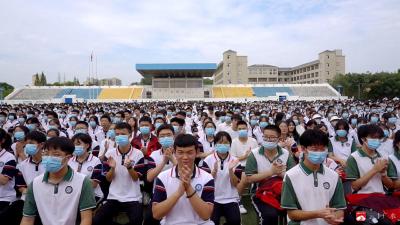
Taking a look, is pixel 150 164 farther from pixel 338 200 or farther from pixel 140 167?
pixel 338 200

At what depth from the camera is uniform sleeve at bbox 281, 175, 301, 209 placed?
112 inches

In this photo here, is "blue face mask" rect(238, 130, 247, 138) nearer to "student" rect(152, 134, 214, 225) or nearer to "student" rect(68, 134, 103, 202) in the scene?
"student" rect(68, 134, 103, 202)

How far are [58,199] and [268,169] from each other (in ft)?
7.79

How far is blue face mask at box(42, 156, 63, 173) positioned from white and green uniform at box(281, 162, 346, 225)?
1.84m

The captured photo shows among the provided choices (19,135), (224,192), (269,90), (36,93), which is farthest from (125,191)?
(36,93)

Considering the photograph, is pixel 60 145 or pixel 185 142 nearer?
pixel 185 142

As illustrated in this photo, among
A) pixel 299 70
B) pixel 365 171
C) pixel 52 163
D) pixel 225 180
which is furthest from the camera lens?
pixel 299 70

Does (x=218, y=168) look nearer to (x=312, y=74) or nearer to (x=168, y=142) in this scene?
(x=168, y=142)

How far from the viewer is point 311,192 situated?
2850mm

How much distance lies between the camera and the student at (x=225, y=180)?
4086mm

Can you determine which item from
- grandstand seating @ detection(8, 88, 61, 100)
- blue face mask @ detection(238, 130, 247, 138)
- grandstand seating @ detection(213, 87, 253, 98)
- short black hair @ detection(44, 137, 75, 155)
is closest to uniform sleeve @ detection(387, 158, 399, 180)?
blue face mask @ detection(238, 130, 247, 138)

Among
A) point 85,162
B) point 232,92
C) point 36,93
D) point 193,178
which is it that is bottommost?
point 85,162

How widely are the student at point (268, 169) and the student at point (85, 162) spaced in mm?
1859

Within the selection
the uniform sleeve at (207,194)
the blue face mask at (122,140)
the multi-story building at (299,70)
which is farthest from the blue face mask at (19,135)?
the multi-story building at (299,70)
